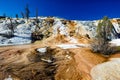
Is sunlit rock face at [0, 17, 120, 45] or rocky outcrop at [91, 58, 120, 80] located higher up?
sunlit rock face at [0, 17, 120, 45]

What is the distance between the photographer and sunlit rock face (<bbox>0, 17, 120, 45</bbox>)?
186ft

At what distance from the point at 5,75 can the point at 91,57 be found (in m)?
12.8

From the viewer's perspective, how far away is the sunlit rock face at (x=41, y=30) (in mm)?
56844

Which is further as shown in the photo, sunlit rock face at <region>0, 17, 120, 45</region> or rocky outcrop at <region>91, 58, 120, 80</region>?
sunlit rock face at <region>0, 17, 120, 45</region>

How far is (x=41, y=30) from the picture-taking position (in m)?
63.8

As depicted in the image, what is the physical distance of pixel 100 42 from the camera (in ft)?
105

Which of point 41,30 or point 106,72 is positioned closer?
point 106,72

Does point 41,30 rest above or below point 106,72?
above

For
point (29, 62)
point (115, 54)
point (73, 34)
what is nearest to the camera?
point (29, 62)

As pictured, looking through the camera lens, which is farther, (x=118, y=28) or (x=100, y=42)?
(x=118, y=28)

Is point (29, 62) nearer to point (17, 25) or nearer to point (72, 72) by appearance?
point (72, 72)

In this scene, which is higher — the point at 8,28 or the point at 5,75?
the point at 8,28

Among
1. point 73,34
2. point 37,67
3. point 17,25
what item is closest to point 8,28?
point 17,25

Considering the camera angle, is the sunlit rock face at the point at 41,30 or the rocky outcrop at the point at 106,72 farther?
the sunlit rock face at the point at 41,30
